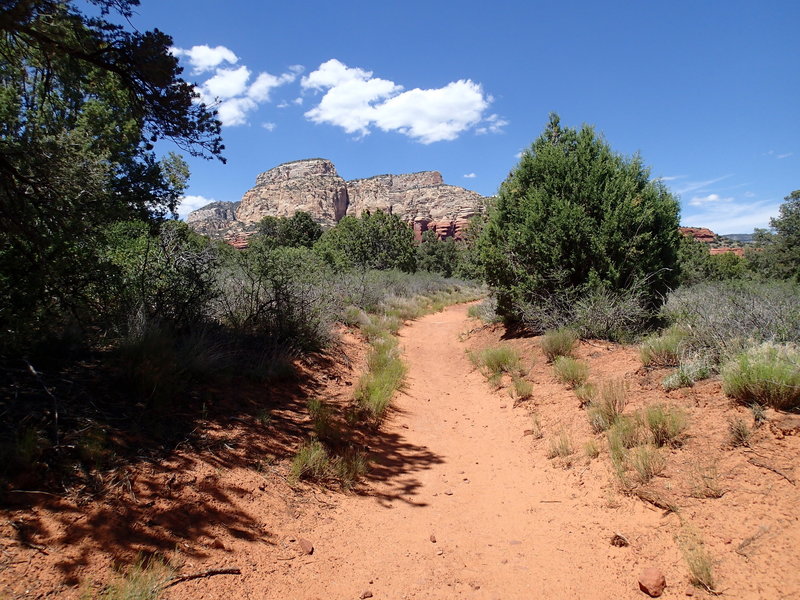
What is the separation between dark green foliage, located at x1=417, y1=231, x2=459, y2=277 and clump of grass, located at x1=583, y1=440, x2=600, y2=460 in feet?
146

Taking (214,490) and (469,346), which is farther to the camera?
(469,346)

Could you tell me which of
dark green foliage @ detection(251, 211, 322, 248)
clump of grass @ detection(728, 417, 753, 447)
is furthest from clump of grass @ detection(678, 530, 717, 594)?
dark green foliage @ detection(251, 211, 322, 248)

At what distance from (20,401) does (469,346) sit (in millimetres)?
9672

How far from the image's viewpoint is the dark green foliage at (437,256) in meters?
49.8

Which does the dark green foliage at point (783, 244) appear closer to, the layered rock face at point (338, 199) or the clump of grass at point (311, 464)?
the clump of grass at point (311, 464)

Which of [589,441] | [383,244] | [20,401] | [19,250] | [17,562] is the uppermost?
[383,244]

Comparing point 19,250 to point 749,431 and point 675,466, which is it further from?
point 749,431

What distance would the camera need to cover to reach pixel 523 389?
6.88m

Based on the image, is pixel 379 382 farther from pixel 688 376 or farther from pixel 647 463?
pixel 688 376

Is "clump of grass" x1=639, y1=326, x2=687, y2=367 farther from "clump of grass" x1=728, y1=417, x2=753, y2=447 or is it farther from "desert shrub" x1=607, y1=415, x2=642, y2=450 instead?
"clump of grass" x1=728, y1=417, x2=753, y2=447

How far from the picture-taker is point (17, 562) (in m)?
2.40

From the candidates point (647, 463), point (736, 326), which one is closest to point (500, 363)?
point (736, 326)

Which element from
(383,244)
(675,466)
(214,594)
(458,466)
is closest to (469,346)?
(458,466)

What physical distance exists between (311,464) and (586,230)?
753cm
